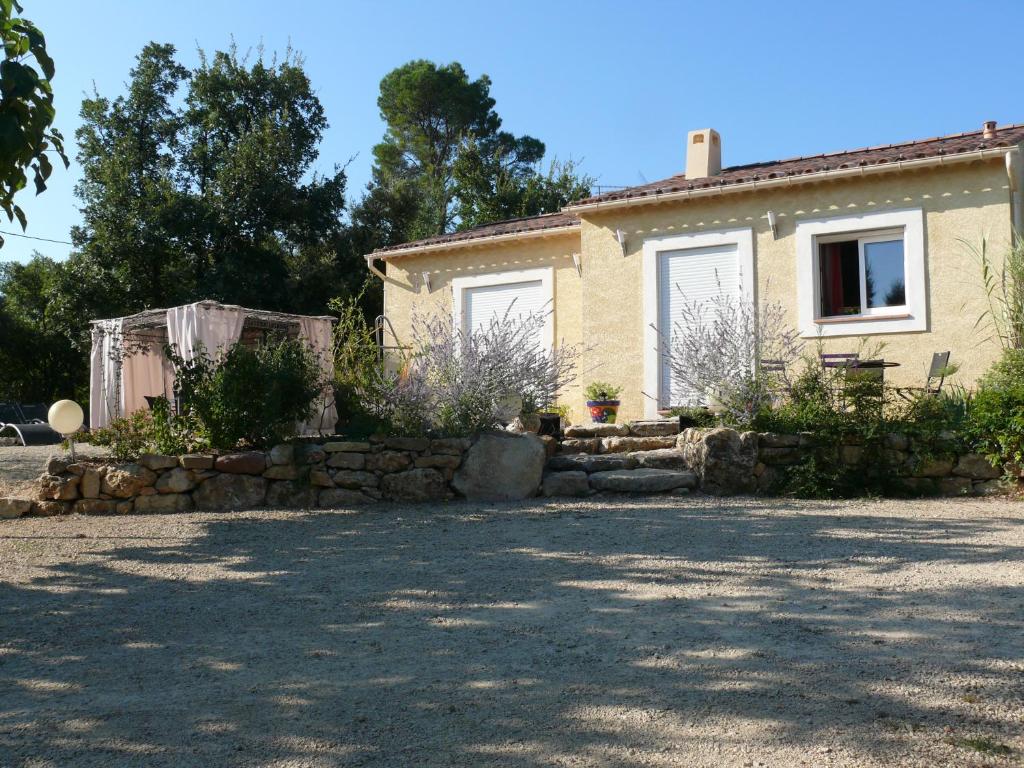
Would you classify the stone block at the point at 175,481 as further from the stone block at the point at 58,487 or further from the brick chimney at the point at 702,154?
the brick chimney at the point at 702,154

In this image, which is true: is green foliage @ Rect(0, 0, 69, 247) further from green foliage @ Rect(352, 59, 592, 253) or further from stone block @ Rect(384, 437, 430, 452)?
green foliage @ Rect(352, 59, 592, 253)

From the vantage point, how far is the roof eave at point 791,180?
9586mm

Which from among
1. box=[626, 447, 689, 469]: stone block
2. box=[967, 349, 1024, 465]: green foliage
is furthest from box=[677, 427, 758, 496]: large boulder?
box=[967, 349, 1024, 465]: green foliage

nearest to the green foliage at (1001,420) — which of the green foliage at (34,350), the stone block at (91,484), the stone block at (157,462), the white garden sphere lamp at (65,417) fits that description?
the stone block at (157,462)

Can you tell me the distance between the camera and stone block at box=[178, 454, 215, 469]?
25.1ft

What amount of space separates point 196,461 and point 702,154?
8599mm

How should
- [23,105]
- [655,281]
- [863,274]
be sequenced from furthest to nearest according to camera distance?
[655,281] → [863,274] → [23,105]

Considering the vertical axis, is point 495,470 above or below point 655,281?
below

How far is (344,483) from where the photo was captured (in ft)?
25.6

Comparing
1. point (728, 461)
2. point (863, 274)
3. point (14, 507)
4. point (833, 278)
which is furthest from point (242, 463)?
point (863, 274)

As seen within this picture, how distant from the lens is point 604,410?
11266mm

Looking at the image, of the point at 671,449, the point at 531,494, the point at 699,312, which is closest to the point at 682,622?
the point at 531,494

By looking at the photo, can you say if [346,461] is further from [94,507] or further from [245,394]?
[94,507]

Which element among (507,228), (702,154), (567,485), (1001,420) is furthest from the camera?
(507,228)
